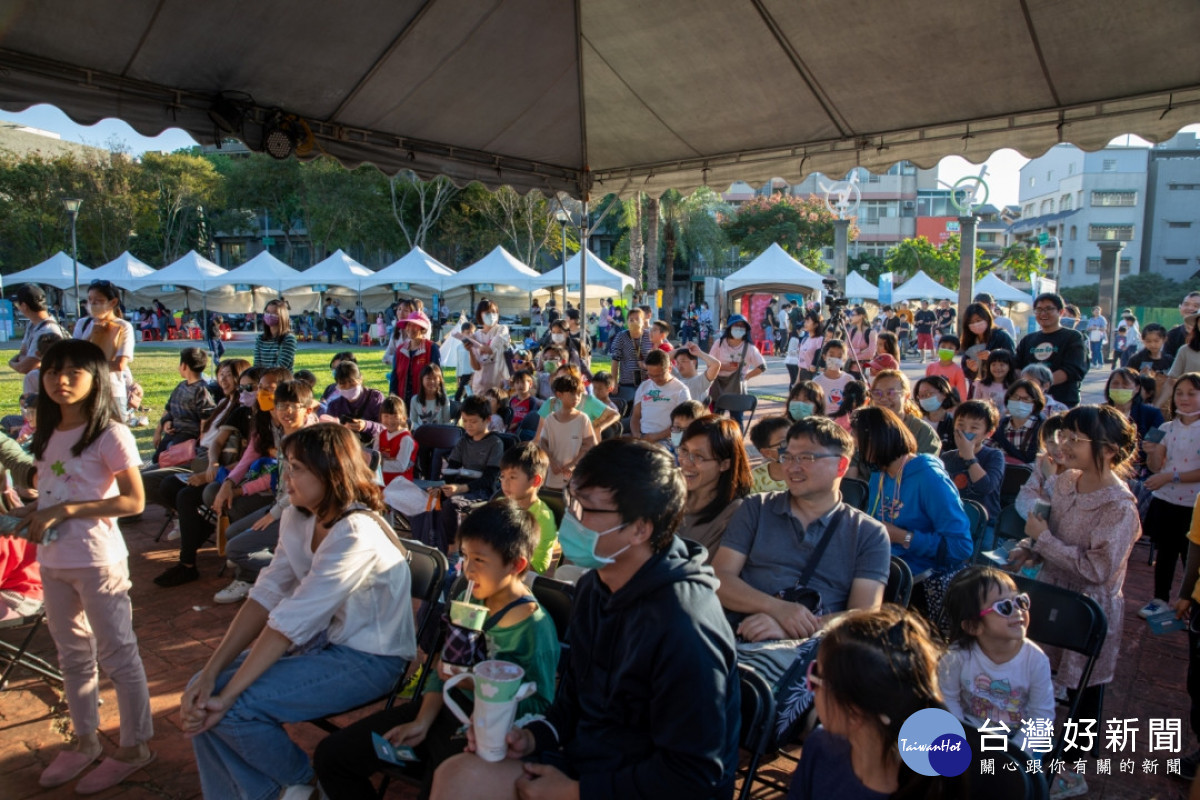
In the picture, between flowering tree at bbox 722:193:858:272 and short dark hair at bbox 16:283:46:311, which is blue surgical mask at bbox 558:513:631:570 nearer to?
short dark hair at bbox 16:283:46:311

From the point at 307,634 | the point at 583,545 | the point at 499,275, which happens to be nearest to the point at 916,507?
the point at 583,545

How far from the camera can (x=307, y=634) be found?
2475 millimetres

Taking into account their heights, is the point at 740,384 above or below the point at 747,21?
below

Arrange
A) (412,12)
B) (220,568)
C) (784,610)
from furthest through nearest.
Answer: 1. (220,568)
2. (412,12)
3. (784,610)

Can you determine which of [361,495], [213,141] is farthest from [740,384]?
[361,495]

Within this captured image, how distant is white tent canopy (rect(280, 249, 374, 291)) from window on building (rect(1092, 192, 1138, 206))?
51721 millimetres

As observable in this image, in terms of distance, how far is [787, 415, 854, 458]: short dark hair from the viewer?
8.84 feet

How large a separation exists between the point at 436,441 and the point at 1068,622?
4.65m

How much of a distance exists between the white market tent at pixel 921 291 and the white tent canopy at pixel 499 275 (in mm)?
16419

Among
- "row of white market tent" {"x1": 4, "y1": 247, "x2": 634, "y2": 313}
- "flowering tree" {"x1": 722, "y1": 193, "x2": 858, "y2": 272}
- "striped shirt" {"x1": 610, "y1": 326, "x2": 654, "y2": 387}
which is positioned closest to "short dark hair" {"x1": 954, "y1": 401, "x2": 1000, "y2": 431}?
"striped shirt" {"x1": 610, "y1": 326, "x2": 654, "y2": 387}

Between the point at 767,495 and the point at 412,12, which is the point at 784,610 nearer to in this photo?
the point at 767,495

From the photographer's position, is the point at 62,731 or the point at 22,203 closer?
the point at 62,731

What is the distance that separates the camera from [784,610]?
2488 millimetres

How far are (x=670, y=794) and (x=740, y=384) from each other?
22.6 ft
